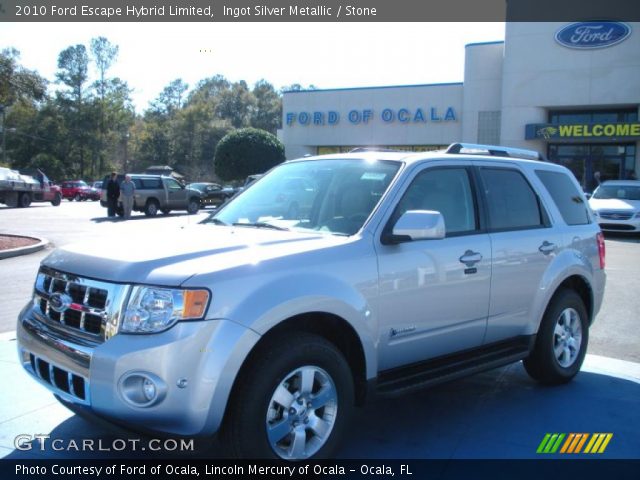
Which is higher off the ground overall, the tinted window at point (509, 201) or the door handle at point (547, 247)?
the tinted window at point (509, 201)

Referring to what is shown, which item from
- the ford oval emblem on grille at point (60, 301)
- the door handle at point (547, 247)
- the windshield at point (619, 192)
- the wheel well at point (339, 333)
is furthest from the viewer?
the windshield at point (619, 192)

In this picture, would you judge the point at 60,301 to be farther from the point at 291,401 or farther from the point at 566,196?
the point at 566,196

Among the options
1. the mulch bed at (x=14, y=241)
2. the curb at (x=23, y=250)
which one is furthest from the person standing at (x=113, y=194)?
the curb at (x=23, y=250)

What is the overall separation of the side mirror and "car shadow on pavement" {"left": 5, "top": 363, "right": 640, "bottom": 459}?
1237 millimetres

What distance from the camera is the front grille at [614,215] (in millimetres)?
18109

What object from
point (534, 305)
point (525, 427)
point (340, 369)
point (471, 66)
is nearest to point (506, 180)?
point (534, 305)

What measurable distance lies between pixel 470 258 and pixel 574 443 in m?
1.42

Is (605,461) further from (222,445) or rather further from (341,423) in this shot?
(222,445)

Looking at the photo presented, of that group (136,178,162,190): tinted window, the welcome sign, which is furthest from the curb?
the welcome sign

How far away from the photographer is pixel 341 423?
365 centimetres

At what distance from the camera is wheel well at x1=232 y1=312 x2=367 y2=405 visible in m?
3.59

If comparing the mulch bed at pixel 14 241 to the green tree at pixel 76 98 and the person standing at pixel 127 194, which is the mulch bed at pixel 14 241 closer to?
the person standing at pixel 127 194

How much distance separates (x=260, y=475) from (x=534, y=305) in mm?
2786

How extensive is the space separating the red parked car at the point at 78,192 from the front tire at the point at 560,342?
47.3 metres
